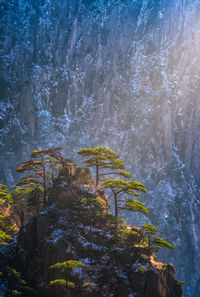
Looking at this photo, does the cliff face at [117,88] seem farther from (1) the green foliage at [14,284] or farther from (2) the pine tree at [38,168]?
(1) the green foliage at [14,284]

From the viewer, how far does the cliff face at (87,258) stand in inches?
432

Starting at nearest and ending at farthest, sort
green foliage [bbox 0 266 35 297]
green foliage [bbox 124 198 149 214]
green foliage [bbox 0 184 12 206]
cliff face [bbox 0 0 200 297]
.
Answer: green foliage [bbox 0 184 12 206]
green foliage [bbox 0 266 35 297]
green foliage [bbox 124 198 149 214]
cliff face [bbox 0 0 200 297]

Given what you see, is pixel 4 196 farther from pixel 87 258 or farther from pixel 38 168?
pixel 87 258

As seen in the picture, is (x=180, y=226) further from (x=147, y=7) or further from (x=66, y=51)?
(x=147, y=7)

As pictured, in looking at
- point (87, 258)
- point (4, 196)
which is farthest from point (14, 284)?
point (4, 196)

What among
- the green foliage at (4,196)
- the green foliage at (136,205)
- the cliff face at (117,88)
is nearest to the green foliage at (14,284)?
the green foliage at (4,196)

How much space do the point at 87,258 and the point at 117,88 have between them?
175 feet

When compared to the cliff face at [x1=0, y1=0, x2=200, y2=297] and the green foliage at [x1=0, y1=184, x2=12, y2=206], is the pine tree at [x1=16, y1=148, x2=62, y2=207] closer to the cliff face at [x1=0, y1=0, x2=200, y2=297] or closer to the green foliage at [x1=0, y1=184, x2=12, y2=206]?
the green foliage at [x1=0, y1=184, x2=12, y2=206]

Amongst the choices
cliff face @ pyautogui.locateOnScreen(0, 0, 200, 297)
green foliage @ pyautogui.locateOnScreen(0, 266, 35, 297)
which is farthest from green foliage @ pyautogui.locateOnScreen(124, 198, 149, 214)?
cliff face @ pyautogui.locateOnScreen(0, 0, 200, 297)

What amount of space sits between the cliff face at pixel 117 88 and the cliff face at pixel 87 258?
A: 4144 centimetres

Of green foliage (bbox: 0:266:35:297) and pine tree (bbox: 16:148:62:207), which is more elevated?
pine tree (bbox: 16:148:62:207)

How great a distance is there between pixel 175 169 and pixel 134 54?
32.1 metres

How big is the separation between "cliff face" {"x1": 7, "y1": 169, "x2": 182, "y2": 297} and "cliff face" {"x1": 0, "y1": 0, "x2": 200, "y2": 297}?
4144 centimetres

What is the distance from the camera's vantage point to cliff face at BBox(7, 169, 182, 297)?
1097 centimetres
